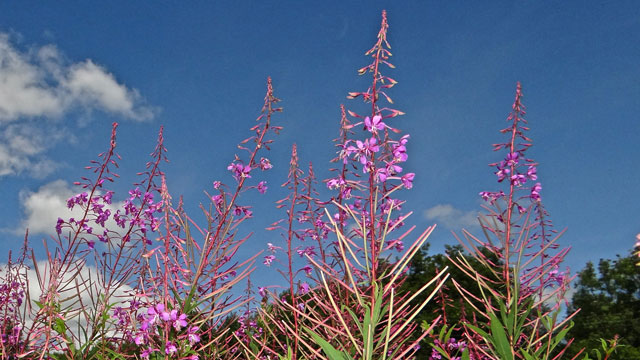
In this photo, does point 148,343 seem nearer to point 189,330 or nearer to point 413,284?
point 189,330

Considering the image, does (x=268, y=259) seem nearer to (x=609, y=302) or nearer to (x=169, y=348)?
(x=169, y=348)

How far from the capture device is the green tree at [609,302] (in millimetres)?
29984

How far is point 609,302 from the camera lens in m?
34.2

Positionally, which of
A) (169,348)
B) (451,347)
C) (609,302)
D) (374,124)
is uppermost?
(609,302)

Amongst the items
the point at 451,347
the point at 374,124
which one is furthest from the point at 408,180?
the point at 451,347

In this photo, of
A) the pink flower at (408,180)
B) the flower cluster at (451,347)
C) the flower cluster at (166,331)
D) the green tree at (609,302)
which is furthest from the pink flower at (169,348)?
the green tree at (609,302)

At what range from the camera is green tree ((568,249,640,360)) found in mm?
29984

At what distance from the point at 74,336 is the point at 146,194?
1.95m

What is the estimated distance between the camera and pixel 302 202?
4832mm

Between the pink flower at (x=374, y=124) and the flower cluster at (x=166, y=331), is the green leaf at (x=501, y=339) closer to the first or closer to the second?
the pink flower at (x=374, y=124)

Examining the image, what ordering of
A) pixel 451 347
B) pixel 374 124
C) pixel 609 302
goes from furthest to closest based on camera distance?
pixel 609 302 → pixel 451 347 → pixel 374 124

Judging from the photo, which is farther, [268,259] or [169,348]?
[268,259]

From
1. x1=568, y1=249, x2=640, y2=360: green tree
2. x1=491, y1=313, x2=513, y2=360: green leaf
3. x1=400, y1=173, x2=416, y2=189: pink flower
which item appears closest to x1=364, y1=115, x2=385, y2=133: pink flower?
x1=400, y1=173, x2=416, y2=189: pink flower

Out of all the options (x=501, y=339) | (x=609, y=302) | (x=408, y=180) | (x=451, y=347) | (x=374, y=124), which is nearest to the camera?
(x=501, y=339)
